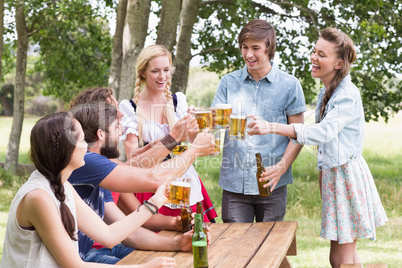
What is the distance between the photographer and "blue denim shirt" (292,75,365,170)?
10.6 feet

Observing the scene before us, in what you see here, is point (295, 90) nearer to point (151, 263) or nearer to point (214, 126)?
point (214, 126)

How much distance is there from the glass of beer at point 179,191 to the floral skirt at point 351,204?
1.12 meters

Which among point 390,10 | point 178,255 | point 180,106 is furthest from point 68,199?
point 390,10

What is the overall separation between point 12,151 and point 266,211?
8956 millimetres

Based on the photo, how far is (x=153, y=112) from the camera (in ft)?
12.1

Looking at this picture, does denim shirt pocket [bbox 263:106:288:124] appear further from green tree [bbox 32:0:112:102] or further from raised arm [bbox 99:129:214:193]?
green tree [bbox 32:0:112:102]

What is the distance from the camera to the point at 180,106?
378 centimetres

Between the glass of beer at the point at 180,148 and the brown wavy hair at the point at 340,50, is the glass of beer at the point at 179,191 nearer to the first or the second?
the glass of beer at the point at 180,148

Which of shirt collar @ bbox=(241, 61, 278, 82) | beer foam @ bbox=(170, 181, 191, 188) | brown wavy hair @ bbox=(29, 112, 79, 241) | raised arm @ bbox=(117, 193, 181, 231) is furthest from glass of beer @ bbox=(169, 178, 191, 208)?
shirt collar @ bbox=(241, 61, 278, 82)

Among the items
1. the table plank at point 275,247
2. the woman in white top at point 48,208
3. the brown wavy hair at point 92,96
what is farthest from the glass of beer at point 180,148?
the woman in white top at point 48,208

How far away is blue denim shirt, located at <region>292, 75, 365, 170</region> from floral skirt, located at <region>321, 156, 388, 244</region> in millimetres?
81

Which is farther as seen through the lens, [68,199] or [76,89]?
[76,89]

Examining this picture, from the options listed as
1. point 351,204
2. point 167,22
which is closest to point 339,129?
point 351,204

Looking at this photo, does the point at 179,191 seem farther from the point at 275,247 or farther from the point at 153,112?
the point at 153,112
